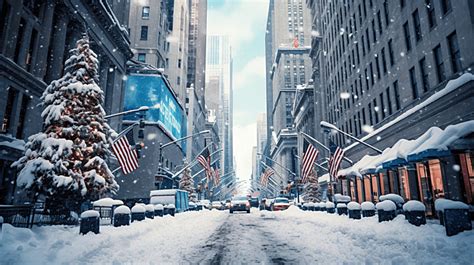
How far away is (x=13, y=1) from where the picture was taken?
2262 cm

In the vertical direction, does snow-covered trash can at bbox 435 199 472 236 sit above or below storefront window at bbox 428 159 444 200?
below

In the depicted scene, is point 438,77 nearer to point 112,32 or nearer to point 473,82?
point 473,82

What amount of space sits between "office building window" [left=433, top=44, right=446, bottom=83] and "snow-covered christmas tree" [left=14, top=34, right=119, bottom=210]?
2101cm

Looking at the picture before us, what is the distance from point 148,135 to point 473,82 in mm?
47982

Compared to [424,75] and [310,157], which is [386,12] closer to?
[424,75]

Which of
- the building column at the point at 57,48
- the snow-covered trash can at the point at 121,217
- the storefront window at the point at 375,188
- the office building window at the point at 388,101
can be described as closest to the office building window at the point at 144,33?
the building column at the point at 57,48

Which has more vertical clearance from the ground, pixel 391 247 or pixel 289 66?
pixel 289 66

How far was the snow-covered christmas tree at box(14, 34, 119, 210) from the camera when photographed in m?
17.2

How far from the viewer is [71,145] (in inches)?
702

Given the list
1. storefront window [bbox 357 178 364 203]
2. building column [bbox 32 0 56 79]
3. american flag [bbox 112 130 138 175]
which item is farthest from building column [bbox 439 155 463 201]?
building column [bbox 32 0 56 79]

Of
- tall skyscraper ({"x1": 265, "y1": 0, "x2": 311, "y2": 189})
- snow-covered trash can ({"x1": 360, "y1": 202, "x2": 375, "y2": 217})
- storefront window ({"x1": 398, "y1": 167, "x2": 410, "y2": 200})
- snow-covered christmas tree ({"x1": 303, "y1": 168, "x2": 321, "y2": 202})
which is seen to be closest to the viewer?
snow-covered trash can ({"x1": 360, "y1": 202, "x2": 375, "y2": 217})

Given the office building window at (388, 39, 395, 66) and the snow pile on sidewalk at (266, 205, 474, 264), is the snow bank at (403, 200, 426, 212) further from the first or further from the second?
the office building window at (388, 39, 395, 66)

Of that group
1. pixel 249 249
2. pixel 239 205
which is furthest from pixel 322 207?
pixel 249 249

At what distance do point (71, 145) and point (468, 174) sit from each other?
21439mm
